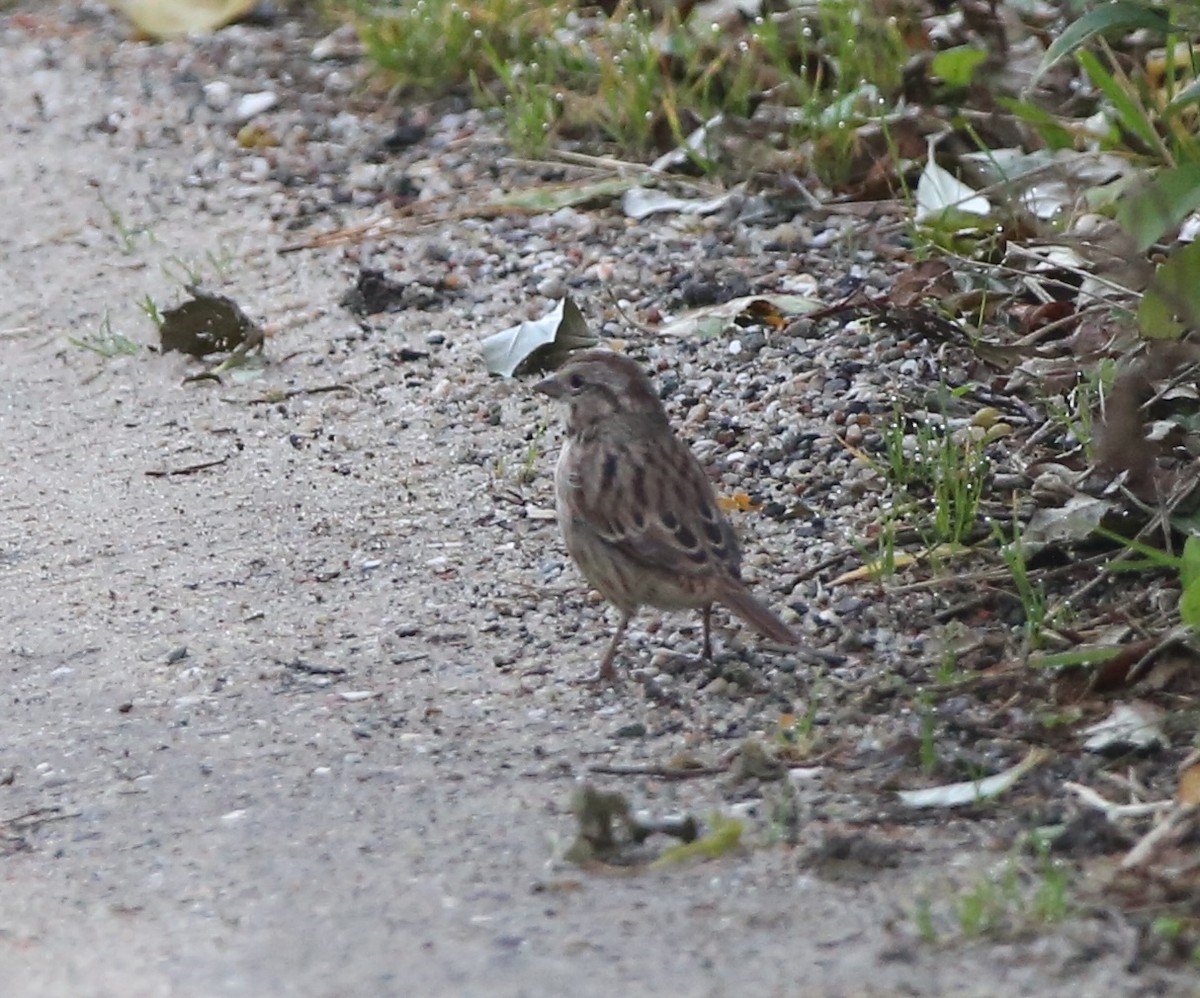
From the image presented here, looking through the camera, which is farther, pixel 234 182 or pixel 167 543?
pixel 234 182

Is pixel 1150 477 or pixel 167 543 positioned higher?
pixel 1150 477

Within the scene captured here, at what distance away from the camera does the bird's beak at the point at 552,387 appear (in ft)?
19.2

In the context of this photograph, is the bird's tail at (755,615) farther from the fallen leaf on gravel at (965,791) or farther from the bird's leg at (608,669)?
the fallen leaf on gravel at (965,791)

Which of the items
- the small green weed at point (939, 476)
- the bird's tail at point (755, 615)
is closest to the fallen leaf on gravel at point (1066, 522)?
the small green weed at point (939, 476)

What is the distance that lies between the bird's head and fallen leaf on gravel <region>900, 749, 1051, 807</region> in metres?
1.63

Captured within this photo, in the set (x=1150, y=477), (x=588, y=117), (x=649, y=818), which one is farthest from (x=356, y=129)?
(x=649, y=818)

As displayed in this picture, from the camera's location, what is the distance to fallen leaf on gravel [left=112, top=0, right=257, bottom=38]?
10.5 m

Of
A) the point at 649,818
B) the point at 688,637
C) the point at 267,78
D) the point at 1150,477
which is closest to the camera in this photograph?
the point at 649,818

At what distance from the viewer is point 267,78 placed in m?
9.84

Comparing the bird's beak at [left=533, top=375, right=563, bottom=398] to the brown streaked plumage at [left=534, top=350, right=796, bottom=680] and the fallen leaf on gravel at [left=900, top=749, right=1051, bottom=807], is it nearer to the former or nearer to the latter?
the brown streaked plumage at [left=534, top=350, right=796, bottom=680]

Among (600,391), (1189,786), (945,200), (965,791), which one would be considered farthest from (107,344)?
(1189,786)

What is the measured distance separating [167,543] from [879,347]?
7.06 ft

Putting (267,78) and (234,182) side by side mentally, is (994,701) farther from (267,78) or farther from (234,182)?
(267,78)

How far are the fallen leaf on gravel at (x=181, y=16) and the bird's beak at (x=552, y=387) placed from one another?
527 centimetres
